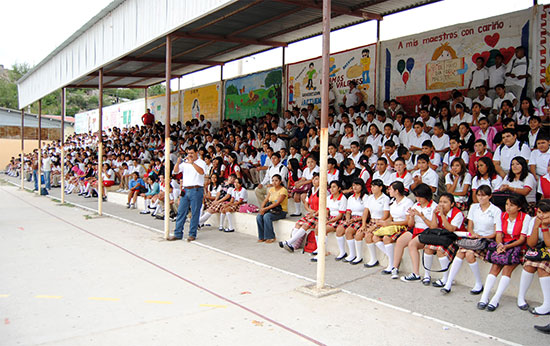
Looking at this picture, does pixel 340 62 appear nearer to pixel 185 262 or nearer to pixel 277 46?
pixel 277 46

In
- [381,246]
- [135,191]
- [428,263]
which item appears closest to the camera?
[428,263]

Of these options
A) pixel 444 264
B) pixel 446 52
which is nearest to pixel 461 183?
pixel 444 264

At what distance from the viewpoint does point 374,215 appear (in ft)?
21.7

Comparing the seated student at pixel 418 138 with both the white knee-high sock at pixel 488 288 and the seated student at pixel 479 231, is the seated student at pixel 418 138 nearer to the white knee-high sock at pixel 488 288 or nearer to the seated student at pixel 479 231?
the seated student at pixel 479 231

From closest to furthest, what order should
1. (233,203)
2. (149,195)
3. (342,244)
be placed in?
(342,244)
(233,203)
(149,195)

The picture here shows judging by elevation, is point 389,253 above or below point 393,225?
below

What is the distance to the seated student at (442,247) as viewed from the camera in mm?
5469

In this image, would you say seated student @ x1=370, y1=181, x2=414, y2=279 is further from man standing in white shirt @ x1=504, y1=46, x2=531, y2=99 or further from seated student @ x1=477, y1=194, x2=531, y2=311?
man standing in white shirt @ x1=504, y1=46, x2=531, y2=99

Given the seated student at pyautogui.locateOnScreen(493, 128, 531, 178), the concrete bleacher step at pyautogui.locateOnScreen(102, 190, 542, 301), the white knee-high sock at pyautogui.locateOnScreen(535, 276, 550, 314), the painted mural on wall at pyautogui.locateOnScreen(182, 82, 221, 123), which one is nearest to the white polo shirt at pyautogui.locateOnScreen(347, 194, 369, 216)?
the concrete bleacher step at pyautogui.locateOnScreen(102, 190, 542, 301)

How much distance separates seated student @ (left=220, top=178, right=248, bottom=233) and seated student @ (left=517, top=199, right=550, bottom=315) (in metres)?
5.95

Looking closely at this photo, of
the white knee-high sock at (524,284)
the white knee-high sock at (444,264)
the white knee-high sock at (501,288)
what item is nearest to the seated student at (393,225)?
the white knee-high sock at (444,264)

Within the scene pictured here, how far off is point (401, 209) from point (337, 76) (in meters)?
7.64

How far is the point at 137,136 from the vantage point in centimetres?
2238

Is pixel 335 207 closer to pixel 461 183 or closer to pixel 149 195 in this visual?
pixel 461 183
